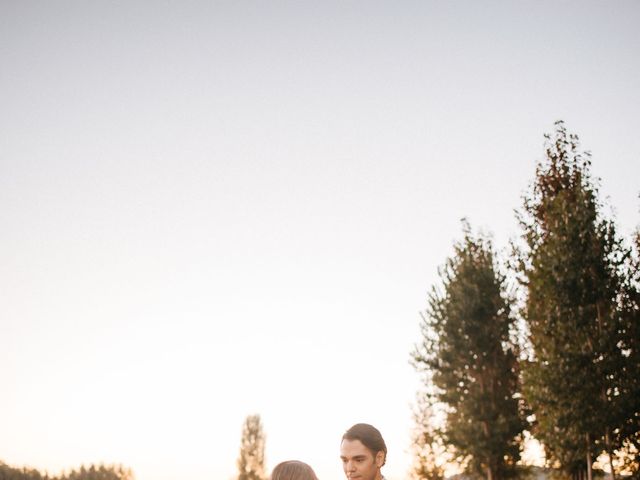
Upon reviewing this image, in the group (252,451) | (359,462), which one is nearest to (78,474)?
(359,462)

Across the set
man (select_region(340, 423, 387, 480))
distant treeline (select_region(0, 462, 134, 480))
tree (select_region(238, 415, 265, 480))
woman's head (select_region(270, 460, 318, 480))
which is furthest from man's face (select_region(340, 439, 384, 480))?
tree (select_region(238, 415, 265, 480))

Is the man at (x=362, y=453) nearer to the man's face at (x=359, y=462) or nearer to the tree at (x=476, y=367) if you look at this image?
the man's face at (x=359, y=462)

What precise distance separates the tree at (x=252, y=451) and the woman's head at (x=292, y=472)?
68487mm

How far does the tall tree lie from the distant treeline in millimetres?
16228

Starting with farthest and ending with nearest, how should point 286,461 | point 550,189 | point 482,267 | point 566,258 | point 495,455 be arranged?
point 482,267
point 550,189
point 495,455
point 566,258
point 286,461

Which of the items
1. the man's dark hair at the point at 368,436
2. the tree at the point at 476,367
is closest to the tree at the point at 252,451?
the tree at the point at 476,367

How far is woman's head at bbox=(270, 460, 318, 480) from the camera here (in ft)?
17.9

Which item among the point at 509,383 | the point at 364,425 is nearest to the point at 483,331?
the point at 509,383

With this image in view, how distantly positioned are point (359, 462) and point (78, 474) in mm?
17413

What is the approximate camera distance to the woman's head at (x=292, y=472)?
547 centimetres

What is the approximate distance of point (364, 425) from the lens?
756 cm

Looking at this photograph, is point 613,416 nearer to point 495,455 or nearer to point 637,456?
point 637,456

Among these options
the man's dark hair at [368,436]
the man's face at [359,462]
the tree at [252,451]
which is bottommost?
the tree at [252,451]

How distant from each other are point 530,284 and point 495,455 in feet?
27.9
